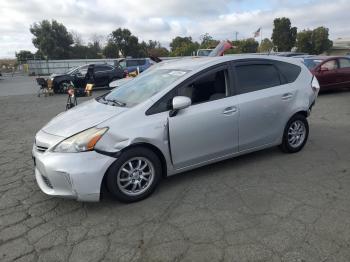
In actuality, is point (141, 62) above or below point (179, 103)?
above

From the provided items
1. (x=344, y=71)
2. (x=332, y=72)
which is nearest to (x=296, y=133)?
(x=332, y=72)

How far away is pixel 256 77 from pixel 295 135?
1.23 m

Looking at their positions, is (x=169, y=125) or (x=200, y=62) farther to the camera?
(x=200, y=62)

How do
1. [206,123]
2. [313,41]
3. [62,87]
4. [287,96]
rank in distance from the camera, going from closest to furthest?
[206,123], [287,96], [62,87], [313,41]

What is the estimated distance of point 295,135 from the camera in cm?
520

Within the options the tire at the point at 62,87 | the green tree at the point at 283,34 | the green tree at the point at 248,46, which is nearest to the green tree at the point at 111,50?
the green tree at the point at 248,46

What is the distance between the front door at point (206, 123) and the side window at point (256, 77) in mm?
226

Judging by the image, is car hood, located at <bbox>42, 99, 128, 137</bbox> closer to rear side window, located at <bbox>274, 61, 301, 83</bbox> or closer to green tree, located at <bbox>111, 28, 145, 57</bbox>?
rear side window, located at <bbox>274, 61, 301, 83</bbox>

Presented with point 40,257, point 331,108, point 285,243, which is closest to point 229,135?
point 285,243

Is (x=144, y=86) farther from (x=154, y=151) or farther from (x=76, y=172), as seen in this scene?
(x=76, y=172)

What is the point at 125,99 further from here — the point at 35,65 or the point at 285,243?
the point at 35,65

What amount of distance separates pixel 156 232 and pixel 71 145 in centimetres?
126

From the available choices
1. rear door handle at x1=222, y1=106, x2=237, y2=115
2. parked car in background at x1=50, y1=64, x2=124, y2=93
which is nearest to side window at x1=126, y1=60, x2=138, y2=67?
parked car in background at x1=50, y1=64, x2=124, y2=93

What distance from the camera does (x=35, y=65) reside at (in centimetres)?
3950
